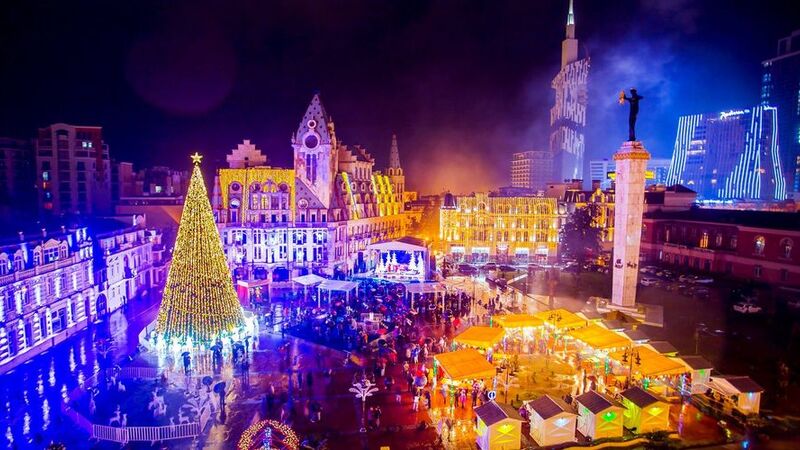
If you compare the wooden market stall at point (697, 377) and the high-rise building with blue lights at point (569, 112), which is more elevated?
the high-rise building with blue lights at point (569, 112)

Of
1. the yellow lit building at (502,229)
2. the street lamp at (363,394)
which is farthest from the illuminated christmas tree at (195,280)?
the yellow lit building at (502,229)

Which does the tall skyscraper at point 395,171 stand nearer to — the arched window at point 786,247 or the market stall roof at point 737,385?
the arched window at point 786,247

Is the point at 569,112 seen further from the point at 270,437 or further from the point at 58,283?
the point at 270,437

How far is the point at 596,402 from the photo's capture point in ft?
65.7

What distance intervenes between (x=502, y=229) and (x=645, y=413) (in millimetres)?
46561

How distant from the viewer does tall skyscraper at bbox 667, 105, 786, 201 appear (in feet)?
376

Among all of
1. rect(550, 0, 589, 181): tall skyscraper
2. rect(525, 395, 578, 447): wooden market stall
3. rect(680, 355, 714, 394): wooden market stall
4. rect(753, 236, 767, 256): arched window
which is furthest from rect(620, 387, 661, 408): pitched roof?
rect(550, 0, 589, 181): tall skyscraper

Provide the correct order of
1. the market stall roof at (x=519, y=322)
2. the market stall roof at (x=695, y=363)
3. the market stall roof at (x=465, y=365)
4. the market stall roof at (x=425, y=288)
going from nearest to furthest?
the market stall roof at (x=465, y=365) → the market stall roof at (x=695, y=363) → the market stall roof at (x=519, y=322) → the market stall roof at (x=425, y=288)

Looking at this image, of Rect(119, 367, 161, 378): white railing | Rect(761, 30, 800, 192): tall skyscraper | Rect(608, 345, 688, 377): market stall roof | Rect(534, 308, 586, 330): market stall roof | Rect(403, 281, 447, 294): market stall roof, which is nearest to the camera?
Rect(608, 345, 688, 377): market stall roof

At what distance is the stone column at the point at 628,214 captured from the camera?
35156 mm

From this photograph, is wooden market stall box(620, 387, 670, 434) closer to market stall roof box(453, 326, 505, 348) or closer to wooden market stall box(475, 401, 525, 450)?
wooden market stall box(475, 401, 525, 450)

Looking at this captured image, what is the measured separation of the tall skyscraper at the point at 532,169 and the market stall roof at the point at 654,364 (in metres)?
108

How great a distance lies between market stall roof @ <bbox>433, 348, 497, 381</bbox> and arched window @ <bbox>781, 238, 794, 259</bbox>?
38.5 metres

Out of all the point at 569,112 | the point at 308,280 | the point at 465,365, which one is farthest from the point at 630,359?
the point at 569,112
